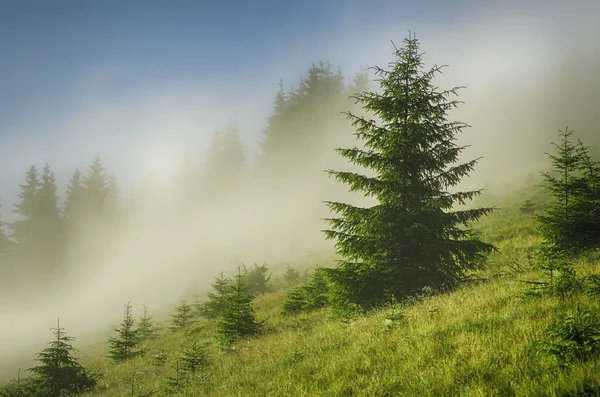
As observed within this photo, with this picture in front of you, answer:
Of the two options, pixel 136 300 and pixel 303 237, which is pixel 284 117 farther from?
pixel 136 300

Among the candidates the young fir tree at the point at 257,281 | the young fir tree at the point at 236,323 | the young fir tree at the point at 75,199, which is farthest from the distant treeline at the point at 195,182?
the young fir tree at the point at 236,323

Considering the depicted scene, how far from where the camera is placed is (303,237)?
3791cm

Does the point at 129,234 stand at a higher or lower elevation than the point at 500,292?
higher

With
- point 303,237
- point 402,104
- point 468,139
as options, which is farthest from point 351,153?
point 468,139

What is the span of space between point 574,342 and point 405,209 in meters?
5.17

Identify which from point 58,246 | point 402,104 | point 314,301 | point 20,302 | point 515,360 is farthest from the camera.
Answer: point 58,246

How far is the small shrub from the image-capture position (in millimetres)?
2824

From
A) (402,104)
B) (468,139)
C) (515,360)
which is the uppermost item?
(468,139)

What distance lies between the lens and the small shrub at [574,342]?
2.82 meters

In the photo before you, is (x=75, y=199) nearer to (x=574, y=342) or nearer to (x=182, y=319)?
(x=182, y=319)

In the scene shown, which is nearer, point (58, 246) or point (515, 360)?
point (515, 360)

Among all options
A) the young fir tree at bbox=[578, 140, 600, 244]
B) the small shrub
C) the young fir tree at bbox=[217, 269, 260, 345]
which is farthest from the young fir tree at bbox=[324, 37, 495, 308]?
the small shrub

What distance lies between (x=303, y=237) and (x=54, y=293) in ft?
128

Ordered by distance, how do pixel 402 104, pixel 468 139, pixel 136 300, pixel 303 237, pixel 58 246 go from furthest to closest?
1. pixel 468 139
2. pixel 58 246
3. pixel 303 237
4. pixel 136 300
5. pixel 402 104
